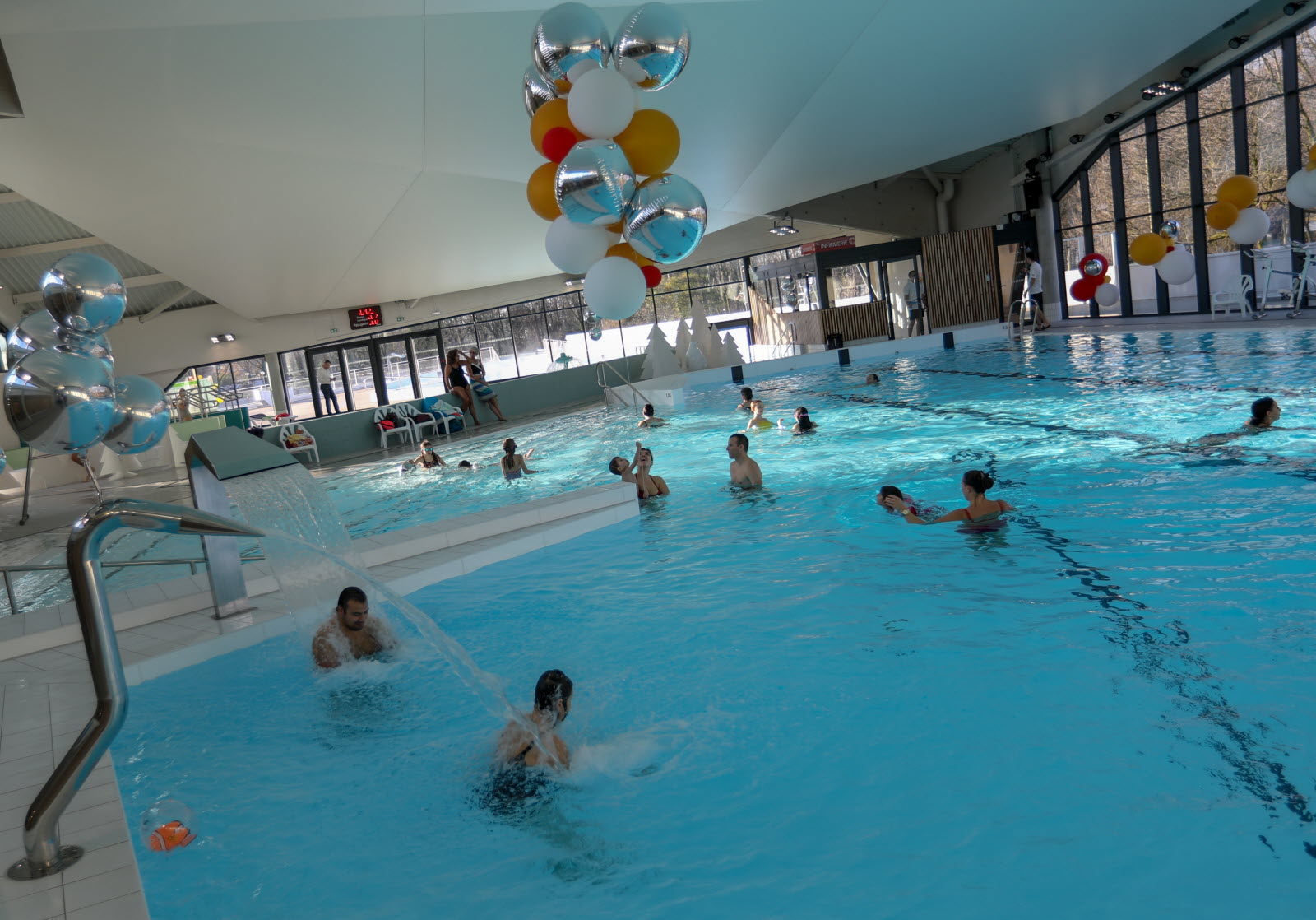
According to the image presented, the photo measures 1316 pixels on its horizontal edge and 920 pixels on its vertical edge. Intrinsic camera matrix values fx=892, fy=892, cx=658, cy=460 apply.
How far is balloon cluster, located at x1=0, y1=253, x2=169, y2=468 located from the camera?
18.4 ft

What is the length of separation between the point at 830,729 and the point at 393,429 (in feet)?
50.8

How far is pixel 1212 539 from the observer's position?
5.64 metres

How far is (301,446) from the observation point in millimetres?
17125

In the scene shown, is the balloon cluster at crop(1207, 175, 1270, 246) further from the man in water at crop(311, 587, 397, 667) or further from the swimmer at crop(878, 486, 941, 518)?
the man in water at crop(311, 587, 397, 667)

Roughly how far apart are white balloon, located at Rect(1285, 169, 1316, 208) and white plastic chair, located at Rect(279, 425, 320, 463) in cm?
1661

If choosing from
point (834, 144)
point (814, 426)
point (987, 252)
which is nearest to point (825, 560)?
point (814, 426)

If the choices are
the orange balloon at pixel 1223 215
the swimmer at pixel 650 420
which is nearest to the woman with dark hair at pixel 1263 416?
the orange balloon at pixel 1223 215

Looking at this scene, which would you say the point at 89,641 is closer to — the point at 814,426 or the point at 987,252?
the point at 814,426

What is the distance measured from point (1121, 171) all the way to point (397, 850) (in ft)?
70.5

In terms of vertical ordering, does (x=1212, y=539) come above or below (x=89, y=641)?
below

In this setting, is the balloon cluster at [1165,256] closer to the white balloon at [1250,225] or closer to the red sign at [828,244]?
the white balloon at [1250,225]

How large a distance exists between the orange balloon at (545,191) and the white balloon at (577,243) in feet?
1.06

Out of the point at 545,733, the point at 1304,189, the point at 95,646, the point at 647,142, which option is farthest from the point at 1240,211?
the point at 95,646

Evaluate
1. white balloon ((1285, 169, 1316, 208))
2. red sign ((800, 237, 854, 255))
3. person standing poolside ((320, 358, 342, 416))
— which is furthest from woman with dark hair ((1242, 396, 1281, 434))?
person standing poolside ((320, 358, 342, 416))
